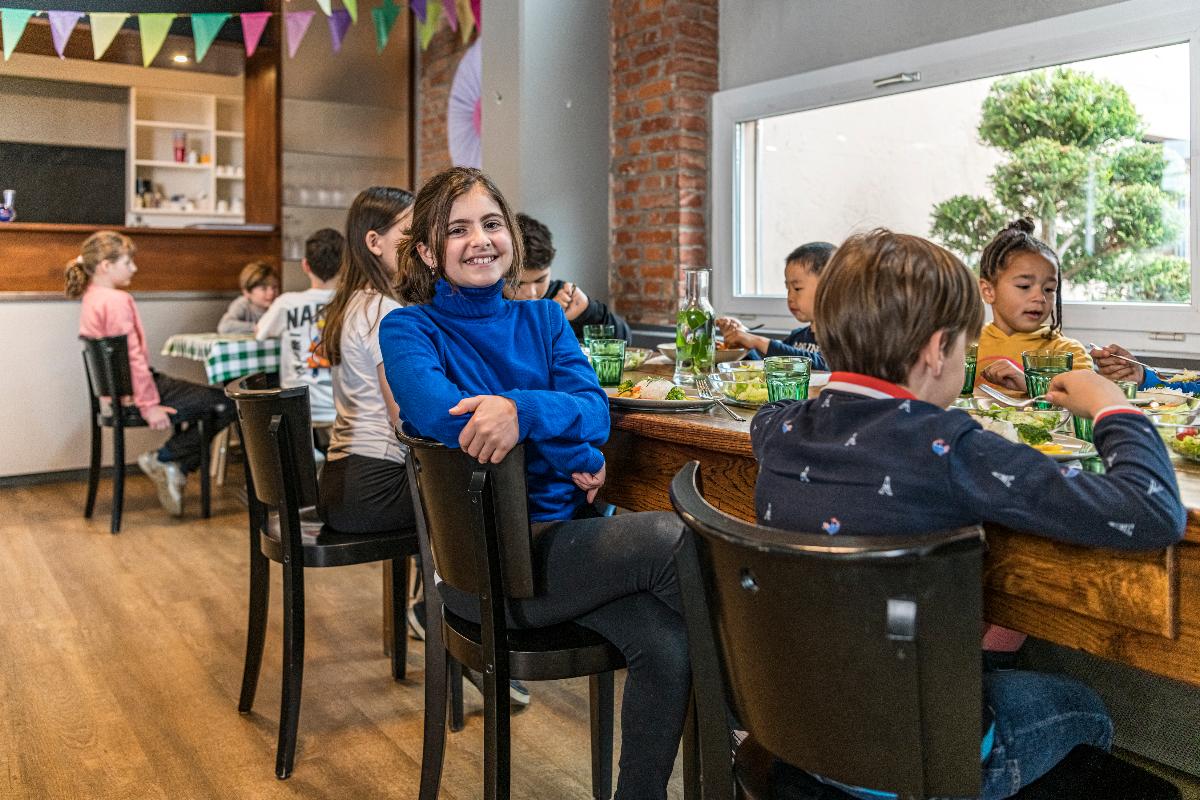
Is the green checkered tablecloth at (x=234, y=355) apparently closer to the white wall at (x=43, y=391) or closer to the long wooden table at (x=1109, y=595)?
the white wall at (x=43, y=391)

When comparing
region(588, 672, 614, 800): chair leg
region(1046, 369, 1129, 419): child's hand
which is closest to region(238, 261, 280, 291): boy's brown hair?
region(588, 672, 614, 800): chair leg

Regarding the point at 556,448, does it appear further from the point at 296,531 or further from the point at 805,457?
the point at 296,531

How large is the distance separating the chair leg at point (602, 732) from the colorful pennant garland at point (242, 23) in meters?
3.65

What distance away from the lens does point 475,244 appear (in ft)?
5.82

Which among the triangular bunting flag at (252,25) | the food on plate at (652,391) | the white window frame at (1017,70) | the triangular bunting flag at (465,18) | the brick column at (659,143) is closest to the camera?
the food on plate at (652,391)

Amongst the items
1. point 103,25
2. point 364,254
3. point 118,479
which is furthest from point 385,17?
point 364,254

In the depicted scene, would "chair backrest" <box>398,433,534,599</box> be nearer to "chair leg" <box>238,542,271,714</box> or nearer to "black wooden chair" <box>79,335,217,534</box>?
"chair leg" <box>238,542,271,714</box>

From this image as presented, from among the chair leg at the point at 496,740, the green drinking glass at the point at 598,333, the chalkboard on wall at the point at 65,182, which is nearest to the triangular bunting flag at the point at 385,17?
the chalkboard on wall at the point at 65,182

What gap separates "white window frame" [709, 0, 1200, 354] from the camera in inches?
121

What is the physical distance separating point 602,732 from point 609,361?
712 millimetres

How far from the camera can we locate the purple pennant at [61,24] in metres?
5.11

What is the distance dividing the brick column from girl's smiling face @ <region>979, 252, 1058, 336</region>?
2196 millimetres

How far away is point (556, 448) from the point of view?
1.67 metres

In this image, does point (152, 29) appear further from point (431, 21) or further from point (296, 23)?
point (431, 21)
